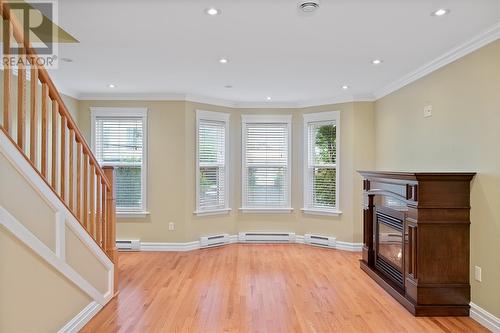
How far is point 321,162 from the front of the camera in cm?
585

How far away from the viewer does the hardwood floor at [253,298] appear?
2877 mm

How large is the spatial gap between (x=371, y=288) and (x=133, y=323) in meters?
2.56

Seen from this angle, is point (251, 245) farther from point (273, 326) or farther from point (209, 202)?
point (273, 326)

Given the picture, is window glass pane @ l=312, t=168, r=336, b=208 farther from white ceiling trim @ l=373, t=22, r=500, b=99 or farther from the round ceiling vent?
the round ceiling vent

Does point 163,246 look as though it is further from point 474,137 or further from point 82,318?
point 474,137

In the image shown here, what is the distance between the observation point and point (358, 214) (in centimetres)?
547

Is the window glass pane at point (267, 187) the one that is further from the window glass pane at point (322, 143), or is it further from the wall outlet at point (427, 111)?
the wall outlet at point (427, 111)

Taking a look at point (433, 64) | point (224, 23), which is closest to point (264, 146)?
point (433, 64)

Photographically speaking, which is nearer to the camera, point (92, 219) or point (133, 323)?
point (133, 323)

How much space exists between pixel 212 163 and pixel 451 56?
3773 mm

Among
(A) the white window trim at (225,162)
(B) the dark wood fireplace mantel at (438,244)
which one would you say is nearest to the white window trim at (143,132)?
(A) the white window trim at (225,162)

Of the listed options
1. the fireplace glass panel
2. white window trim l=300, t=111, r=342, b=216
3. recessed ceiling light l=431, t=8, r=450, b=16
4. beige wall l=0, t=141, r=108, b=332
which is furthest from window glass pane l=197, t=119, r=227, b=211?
recessed ceiling light l=431, t=8, r=450, b=16

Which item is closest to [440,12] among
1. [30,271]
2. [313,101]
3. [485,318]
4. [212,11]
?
[212,11]

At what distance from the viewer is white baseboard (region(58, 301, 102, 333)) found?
264 cm
